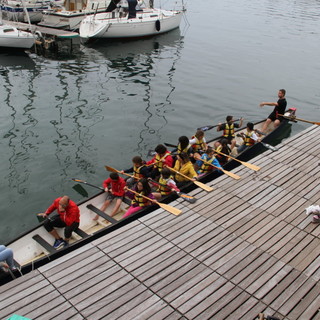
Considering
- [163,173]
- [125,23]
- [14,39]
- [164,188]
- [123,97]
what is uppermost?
[125,23]

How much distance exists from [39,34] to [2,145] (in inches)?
837

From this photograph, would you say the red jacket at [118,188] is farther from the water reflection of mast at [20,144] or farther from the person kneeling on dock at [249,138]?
the person kneeling on dock at [249,138]

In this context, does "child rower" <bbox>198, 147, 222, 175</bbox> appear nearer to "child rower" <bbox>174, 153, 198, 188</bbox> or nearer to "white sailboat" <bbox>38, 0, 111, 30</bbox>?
Result: "child rower" <bbox>174, 153, 198, 188</bbox>

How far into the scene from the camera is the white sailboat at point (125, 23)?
1544 inches

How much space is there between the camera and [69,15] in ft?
140

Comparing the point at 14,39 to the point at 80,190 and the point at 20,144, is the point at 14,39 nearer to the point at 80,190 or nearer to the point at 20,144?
the point at 20,144

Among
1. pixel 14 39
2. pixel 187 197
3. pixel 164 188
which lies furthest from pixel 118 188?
pixel 14 39

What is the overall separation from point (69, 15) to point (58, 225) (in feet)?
122

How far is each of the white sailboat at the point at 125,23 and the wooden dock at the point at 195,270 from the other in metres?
31.8

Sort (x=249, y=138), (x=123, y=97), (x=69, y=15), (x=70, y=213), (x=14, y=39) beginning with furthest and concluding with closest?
(x=69, y=15) < (x=14, y=39) < (x=123, y=97) < (x=249, y=138) < (x=70, y=213)

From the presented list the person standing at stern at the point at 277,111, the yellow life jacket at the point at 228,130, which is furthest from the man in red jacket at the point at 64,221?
the person standing at stern at the point at 277,111

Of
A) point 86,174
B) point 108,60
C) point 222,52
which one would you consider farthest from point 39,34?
point 86,174

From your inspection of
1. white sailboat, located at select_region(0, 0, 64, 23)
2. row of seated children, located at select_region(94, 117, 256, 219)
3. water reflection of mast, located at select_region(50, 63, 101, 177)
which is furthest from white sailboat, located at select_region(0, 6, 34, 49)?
row of seated children, located at select_region(94, 117, 256, 219)

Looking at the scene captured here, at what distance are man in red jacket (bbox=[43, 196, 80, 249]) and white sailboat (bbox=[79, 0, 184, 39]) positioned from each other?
103 ft
